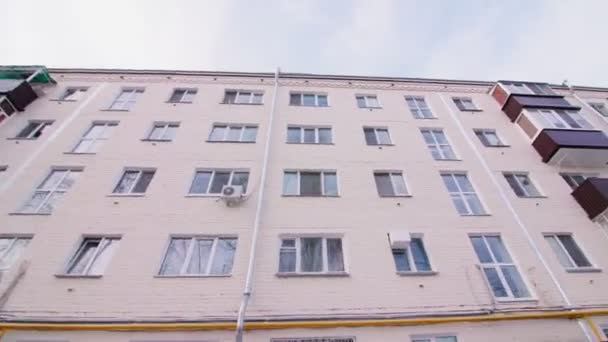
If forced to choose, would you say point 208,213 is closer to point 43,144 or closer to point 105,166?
point 105,166

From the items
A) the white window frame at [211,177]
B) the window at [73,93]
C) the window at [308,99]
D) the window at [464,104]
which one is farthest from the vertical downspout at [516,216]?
the window at [73,93]

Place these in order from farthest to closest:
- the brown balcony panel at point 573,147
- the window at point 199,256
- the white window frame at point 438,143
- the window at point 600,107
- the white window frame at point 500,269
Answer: the window at point 600,107
the white window frame at point 438,143
the brown balcony panel at point 573,147
the window at point 199,256
the white window frame at point 500,269

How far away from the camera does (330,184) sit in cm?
1091

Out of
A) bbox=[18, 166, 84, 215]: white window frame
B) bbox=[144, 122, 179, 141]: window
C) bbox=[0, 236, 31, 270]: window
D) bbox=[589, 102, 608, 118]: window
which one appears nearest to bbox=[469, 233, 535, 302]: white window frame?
bbox=[144, 122, 179, 141]: window

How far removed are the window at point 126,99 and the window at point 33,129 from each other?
9.03 feet

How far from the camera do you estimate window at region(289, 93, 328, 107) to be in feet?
49.1

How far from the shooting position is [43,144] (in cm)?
1160

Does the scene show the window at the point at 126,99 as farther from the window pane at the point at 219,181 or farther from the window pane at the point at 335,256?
the window pane at the point at 335,256

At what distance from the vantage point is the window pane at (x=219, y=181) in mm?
10414

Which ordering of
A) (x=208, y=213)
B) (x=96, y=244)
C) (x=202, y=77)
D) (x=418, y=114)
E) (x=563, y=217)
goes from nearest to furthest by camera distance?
(x=96, y=244) < (x=208, y=213) < (x=563, y=217) < (x=418, y=114) < (x=202, y=77)

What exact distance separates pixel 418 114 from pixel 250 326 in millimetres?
12567

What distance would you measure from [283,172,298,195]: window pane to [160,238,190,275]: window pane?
3.71m

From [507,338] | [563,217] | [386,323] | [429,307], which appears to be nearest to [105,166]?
[386,323]

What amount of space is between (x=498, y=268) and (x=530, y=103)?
976 centimetres
